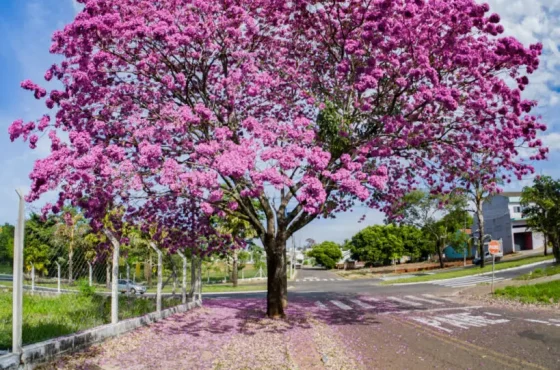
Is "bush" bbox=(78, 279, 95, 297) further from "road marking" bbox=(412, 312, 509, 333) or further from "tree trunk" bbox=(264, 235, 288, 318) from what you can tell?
"road marking" bbox=(412, 312, 509, 333)

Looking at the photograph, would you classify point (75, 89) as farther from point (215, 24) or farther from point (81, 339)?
point (81, 339)

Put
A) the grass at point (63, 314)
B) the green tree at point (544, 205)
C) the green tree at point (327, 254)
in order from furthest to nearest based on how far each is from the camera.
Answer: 1. the green tree at point (327, 254)
2. the green tree at point (544, 205)
3. the grass at point (63, 314)

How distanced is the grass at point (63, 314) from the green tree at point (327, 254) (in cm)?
9122

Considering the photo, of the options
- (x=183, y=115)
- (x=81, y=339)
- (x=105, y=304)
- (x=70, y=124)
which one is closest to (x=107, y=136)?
(x=70, y=124)

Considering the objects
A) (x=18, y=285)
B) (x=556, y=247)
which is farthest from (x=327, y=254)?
(x=18, y=285)

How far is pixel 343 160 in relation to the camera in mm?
13219

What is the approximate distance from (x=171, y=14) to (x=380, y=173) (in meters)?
7.01

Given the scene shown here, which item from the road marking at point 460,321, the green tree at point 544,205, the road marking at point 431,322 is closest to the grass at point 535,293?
the road marking at point 460,321

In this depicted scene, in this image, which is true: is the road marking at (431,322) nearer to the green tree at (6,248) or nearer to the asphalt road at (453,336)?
the asphalt road at (453,336)

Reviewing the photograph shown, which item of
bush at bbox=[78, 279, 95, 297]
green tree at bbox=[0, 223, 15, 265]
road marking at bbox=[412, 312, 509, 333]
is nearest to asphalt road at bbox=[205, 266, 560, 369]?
road marking at bbox=[412, 312, 509, 333]

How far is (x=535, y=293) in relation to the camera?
21.4 metres

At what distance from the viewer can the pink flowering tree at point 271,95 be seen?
1230 cm

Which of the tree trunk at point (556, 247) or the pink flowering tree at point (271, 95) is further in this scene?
the tree trunk at point (556, 247)

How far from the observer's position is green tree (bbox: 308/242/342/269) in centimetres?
10850
